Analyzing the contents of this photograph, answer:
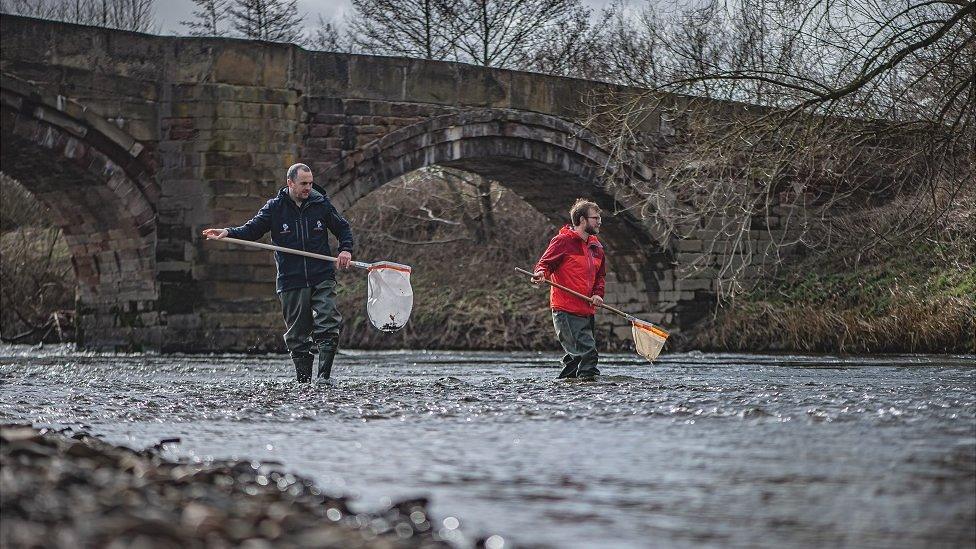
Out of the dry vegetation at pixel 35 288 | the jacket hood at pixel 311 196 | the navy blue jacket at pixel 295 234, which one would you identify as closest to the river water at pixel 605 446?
the navy blue jacket at pixel 295 234

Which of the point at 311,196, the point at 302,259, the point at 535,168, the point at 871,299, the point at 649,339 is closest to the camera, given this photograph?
the point at 302,259

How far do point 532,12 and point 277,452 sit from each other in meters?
23.0

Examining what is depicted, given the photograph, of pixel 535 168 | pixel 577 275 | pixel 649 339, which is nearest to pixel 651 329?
pixel 649 339

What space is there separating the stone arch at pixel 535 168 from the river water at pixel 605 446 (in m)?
9.00

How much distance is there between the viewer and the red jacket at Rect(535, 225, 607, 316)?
974 centimetres

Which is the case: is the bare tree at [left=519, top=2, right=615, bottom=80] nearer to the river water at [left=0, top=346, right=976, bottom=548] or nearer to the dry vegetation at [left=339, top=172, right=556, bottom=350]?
the dry vegetation at [left=339, top=172, right=556, bottom=350]

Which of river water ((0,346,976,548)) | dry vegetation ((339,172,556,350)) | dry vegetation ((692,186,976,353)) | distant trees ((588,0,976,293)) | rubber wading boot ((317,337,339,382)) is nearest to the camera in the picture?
river water ((0,346,976,548))

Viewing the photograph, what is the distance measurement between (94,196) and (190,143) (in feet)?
5.20

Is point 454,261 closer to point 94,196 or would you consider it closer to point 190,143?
point 190,143

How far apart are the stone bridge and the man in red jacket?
9.39m

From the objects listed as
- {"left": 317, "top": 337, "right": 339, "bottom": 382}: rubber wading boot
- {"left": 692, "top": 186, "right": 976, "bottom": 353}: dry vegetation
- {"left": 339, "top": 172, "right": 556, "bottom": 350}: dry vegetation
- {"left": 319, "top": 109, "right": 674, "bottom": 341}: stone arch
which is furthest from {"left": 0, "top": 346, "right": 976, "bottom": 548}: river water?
{"left": 339, "top": 172, "right": 556, "bottom": 350}: dry vegetation

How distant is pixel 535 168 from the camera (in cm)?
2223

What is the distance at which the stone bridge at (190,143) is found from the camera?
17.6 m

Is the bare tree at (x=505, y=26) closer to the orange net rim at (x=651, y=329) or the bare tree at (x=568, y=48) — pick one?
the bare tree at (x=568, y=48)
